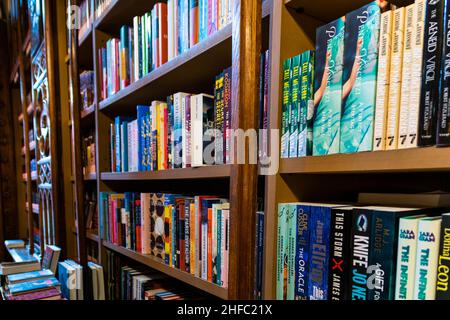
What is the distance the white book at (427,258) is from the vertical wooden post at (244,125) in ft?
0.90

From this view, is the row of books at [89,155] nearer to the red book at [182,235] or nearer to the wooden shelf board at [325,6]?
the red book at [182,235]

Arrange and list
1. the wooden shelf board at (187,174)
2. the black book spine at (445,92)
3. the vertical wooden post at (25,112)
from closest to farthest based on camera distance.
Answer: the black book spine at (445,92) < the wooden shelf board at (187,174) < the vertical wooden post at (25,112)

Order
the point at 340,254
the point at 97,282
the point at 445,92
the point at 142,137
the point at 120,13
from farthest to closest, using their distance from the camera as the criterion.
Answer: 1. the point at 97,282
2. the point at 120,13
3. the point at 142,137
4. the point at 340,254
5. the point at 445,92

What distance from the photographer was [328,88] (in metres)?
0.54

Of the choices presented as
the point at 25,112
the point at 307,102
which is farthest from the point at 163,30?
the point at 25,112

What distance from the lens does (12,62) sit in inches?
107

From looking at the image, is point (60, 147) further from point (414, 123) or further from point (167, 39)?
point (414, 123)

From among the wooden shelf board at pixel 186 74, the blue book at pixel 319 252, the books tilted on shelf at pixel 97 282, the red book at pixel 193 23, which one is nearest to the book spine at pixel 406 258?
the blue book at pixel 319 252

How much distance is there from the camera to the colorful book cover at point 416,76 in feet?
1.39

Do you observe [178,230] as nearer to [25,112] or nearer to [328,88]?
[328,88]

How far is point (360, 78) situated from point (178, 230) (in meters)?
0.64

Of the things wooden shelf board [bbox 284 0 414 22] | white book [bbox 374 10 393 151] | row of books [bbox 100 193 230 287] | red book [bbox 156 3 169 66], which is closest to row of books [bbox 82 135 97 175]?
row of books [bbox 100 193 230 287]

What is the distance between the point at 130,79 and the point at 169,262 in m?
0.70

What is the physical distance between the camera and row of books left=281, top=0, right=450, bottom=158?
41cm
